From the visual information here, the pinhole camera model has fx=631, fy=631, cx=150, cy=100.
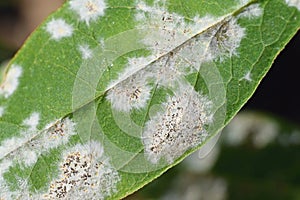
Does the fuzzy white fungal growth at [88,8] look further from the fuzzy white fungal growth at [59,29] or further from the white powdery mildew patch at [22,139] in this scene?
the white powdery mildew patch at [22,139]

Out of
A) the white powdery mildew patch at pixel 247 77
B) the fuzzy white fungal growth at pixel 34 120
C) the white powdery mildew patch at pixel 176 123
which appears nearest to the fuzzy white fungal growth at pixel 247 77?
the white powdery mildew patch at pixel 247 77

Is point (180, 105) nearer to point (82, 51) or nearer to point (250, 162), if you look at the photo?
point (82, 51)

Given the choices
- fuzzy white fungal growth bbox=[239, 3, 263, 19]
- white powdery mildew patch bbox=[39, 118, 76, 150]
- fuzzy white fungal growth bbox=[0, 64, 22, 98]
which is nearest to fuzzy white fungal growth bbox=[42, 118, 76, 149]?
white powdery mildew patch bbox=[39, 118, 76, 150]

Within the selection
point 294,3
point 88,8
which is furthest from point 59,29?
point 294,3

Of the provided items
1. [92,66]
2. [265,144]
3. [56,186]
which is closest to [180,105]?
[92,66]

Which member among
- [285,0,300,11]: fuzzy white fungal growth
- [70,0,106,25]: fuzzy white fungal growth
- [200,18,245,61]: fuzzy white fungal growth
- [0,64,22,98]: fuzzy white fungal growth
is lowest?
[285,0,300,11]: fuzzy white fungal growth

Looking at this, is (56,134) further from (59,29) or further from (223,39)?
(223,39)

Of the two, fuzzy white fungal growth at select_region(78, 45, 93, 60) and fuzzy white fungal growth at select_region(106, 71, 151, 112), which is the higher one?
fuzzy white fungal growth at select_region(78, 45, 93, 60)

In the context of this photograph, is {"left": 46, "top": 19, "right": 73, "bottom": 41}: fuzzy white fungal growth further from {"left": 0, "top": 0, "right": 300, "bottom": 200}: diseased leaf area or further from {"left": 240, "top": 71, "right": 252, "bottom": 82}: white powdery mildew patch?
{"left": 240, "top": 71, "right": 252, "bottom": 82}: white powdery mildew patch
